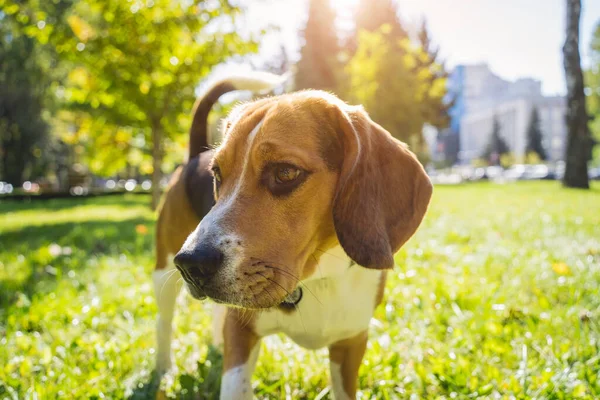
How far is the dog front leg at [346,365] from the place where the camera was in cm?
267

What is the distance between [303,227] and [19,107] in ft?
137

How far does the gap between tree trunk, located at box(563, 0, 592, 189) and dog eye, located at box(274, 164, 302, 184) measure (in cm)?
2047

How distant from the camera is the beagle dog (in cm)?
198

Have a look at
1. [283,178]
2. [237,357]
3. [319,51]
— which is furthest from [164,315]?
[319,51]

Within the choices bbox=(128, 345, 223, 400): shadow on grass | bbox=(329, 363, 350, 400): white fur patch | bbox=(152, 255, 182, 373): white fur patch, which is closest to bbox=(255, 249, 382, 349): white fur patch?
bbox=(329, 363, 350, 400): white fur patch

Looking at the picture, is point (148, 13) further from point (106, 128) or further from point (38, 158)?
point (38, 158)

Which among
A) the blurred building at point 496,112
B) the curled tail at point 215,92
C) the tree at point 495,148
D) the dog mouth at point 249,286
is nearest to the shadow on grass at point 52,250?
the curled tail at point 215,92

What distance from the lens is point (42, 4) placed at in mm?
16625

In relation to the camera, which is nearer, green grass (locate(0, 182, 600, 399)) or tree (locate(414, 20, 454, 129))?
green grass (locate(0, 182, 600, 399))

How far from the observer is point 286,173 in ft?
7.07

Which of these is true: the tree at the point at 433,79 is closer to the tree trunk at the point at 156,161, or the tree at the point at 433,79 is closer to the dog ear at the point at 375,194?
the tree trunk at the point at 156,161

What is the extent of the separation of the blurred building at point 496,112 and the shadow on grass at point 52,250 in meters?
80.3

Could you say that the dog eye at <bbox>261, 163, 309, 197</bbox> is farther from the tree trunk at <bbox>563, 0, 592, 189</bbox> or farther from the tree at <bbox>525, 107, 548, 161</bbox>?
the tree at <bbox>525, 107, 548, 161</bbox>

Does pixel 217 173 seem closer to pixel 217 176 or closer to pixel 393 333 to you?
pixel 217 176
